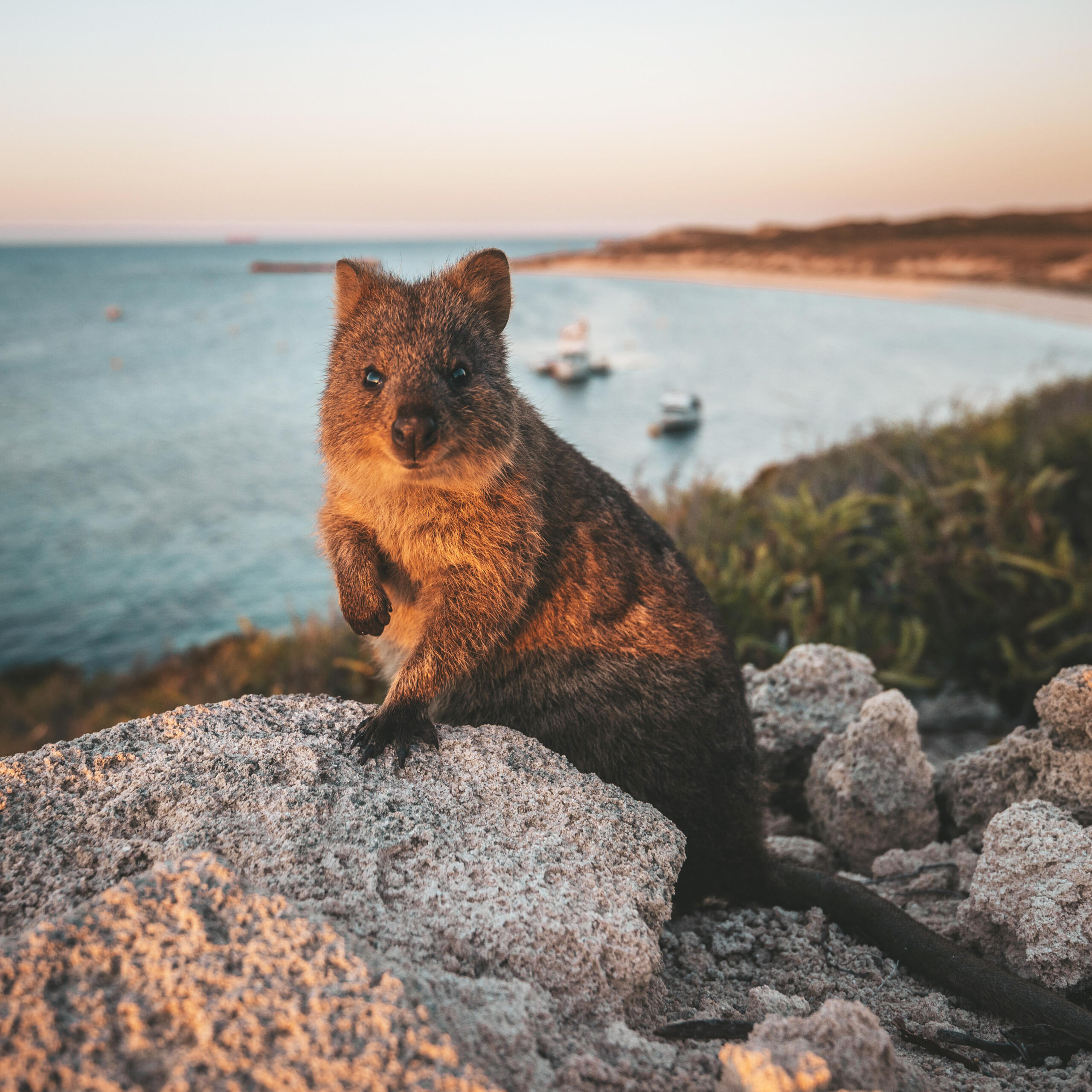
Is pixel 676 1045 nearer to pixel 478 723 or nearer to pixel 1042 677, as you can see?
pixel 478 723

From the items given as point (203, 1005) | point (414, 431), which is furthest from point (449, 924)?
point (414, 431)

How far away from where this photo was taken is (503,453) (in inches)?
147

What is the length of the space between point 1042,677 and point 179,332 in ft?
256

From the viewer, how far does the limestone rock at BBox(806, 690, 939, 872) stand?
4.34m

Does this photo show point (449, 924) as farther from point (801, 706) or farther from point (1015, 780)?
point (801, 706)

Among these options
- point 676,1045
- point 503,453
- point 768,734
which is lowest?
point 768,734

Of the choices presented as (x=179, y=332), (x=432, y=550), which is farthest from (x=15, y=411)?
(x=432, y=550)

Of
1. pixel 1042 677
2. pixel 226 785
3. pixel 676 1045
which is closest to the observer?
pixel 676 1045

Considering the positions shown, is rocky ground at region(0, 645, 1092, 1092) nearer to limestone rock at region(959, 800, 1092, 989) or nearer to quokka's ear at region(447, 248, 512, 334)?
limestone rock at region(959, 800, 1092, 989)

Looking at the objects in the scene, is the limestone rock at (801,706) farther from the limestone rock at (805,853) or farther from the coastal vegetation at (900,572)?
the coastal vegetation at (900,572)

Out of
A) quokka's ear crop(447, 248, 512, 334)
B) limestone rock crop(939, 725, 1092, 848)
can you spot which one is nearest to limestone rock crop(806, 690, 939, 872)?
limestone rock crop(939, 725, 1092, 848)

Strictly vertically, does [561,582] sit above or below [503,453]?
below

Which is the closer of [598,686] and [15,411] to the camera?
[598,686]

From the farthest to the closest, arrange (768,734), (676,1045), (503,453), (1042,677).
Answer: (1042,677), (768,734), (503,453), (676,1045)
